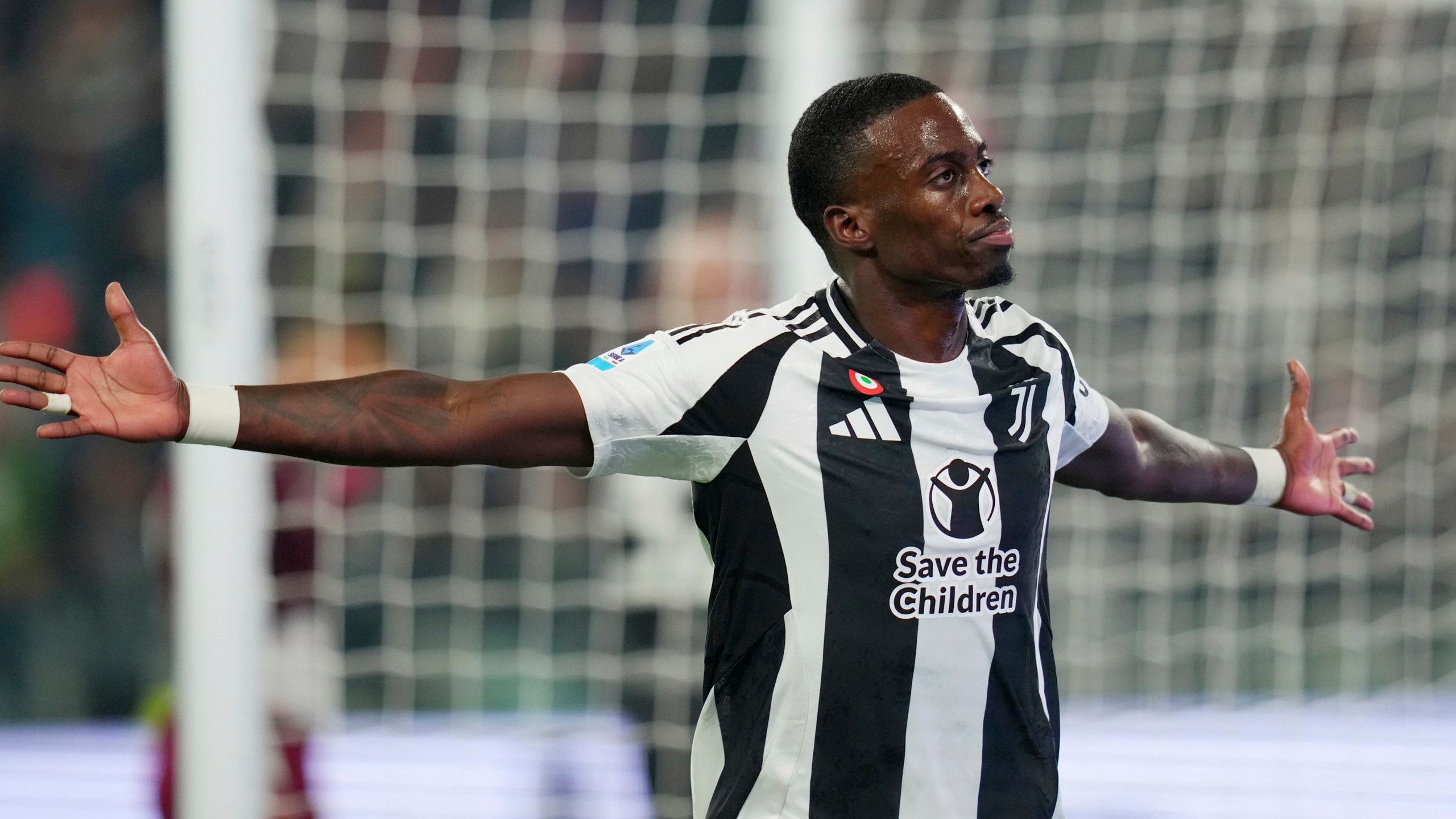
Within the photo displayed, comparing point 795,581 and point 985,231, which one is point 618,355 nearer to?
point 795,581

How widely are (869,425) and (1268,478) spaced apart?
91 cm

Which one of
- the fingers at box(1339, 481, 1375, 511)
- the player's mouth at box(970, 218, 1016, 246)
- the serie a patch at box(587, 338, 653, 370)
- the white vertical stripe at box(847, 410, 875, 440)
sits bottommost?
the fingers at box(1339, 481, 1375, 511)

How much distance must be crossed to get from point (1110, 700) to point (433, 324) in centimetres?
326

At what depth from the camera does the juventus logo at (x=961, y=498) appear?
2.16 metres

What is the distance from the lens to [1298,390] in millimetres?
2756

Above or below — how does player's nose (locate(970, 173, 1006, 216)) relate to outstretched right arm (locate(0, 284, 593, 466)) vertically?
above

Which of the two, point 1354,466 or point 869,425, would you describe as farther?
point 1354,466

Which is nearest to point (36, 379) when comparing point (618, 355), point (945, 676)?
point (618, 355)

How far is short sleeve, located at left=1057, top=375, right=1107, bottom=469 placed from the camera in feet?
7.80

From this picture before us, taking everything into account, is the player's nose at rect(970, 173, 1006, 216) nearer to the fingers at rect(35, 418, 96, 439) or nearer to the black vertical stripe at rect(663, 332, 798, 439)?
the black vertical stripe at rect(663, 332, 798, 439)

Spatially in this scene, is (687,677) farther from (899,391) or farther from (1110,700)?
(1110,700)

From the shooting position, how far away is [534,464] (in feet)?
6.95

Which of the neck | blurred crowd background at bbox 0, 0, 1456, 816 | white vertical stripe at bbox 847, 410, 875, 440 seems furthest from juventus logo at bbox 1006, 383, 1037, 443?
blurred crowd background at bbox 0, 0, 1456, 816

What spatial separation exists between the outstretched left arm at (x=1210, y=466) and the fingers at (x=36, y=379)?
1.51 metres
